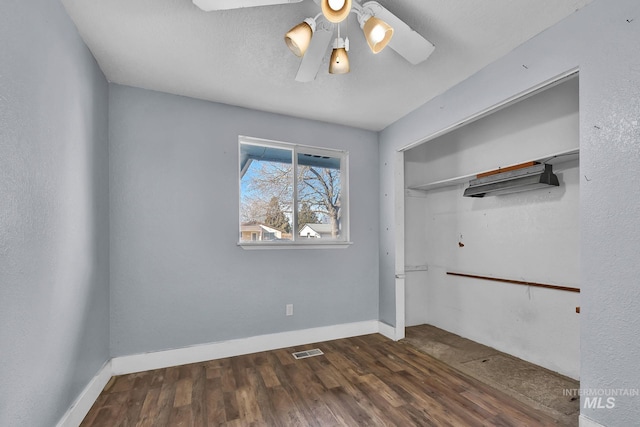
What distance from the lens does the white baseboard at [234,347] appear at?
255 centimetres

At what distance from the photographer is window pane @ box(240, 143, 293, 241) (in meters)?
3.10

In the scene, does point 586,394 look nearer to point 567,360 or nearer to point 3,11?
point 567,360

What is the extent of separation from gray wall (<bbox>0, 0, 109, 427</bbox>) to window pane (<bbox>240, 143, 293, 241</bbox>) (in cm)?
126

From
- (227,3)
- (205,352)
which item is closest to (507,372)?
(205,352)

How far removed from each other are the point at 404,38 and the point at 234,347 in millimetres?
2947

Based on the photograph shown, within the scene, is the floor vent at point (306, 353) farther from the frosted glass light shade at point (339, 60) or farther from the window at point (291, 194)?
the frosted glass light shade at point (339, 60)

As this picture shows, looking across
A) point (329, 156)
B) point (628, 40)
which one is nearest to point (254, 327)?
point (329, 156)

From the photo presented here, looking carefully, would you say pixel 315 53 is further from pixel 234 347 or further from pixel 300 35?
pixel 234 347

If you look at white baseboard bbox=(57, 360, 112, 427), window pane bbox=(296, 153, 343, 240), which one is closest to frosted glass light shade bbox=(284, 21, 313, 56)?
window pane bbox=(296, 153, 343, 240)

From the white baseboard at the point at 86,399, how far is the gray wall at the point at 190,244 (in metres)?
0.22

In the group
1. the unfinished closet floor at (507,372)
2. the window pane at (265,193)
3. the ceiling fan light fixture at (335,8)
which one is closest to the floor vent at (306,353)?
the unfinished closet floor at (507,372)

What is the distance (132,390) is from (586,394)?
3.06 metres

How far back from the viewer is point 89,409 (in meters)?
2.02

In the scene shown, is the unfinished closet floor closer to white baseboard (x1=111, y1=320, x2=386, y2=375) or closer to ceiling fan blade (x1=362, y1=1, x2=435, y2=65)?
white baseboard (x1=111, y1=320, x2=386, y2=375)
